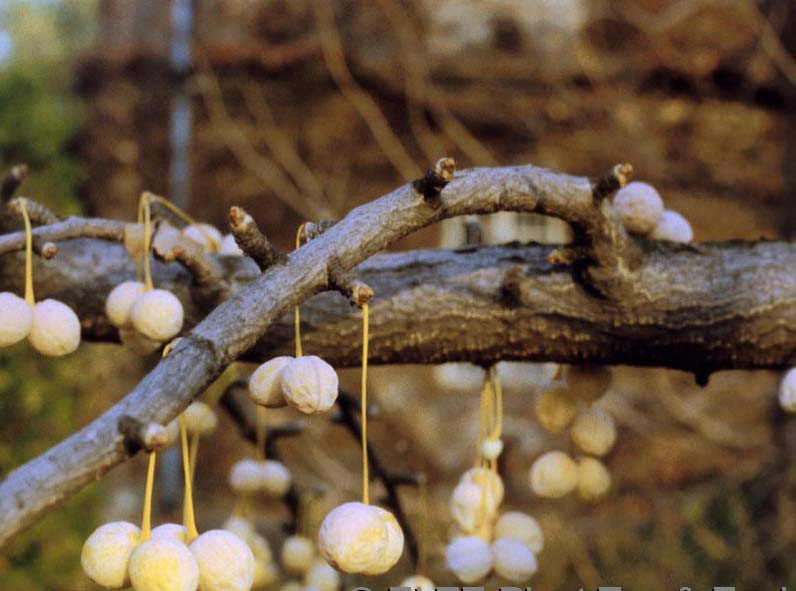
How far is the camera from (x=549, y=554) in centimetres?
429

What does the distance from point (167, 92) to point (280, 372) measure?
4.30 meters

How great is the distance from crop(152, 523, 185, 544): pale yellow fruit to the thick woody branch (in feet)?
0.79

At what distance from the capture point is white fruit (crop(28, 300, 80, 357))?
103 centimetres

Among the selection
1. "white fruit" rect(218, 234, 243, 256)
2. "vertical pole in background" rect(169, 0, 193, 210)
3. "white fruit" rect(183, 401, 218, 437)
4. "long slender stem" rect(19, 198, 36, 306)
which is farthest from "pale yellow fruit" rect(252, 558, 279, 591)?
"vertical pole in background" rect(169, 0, 193, 210)

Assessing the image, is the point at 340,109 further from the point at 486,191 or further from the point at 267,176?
the point at 486,191

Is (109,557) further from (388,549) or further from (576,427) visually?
(576,427)

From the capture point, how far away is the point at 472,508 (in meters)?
1.27

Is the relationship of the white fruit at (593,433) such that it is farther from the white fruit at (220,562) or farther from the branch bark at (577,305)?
the white fruit at (220,562)

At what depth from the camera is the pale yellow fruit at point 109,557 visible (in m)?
0.80

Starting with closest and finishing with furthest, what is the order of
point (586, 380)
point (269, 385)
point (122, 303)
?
1. point (269, 385)
2. point (122, 303)
3. point (586, 380)

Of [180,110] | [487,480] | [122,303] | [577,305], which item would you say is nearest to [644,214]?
[577,305]

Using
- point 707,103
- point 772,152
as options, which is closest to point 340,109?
point 707,103

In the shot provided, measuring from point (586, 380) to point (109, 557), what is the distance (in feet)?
2.51

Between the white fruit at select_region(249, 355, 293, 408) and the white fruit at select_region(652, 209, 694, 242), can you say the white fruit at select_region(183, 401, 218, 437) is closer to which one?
the white fruit at select_region(249, 355, 293, 408)
